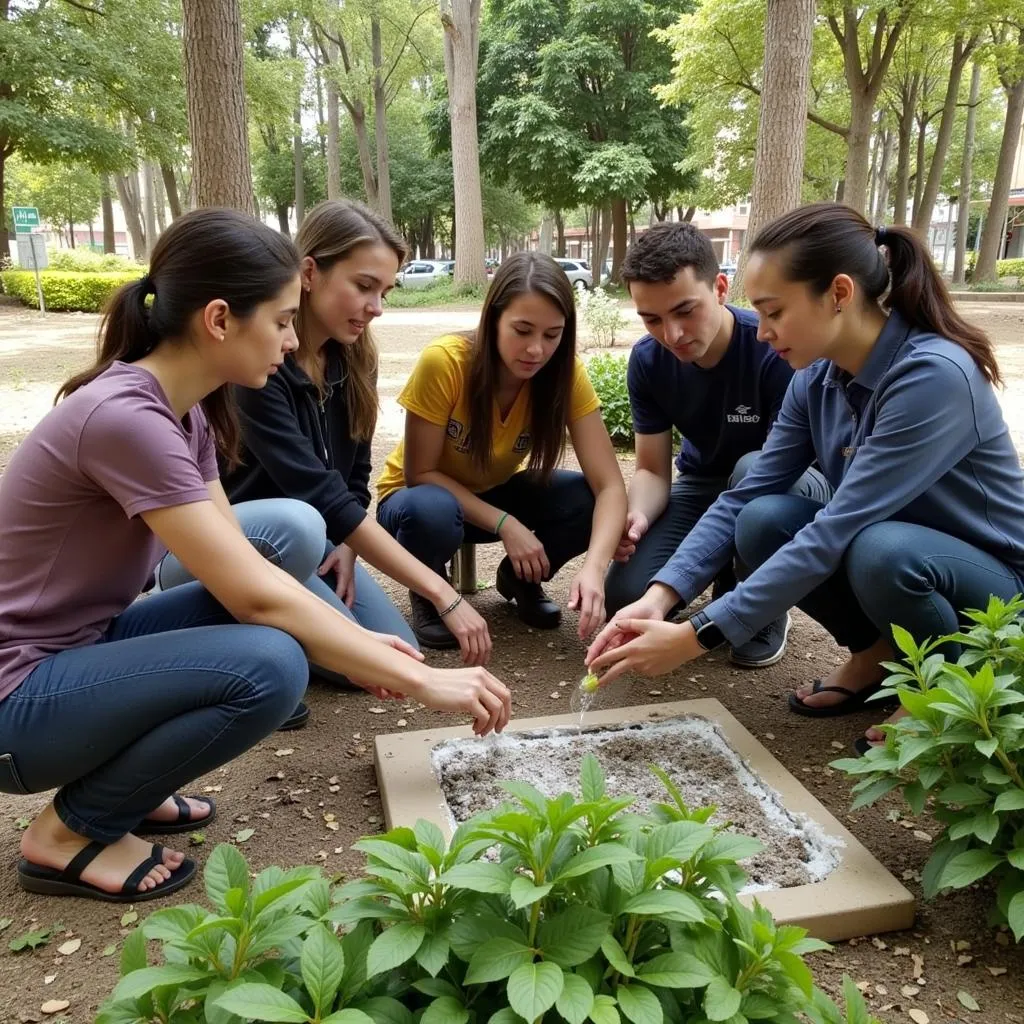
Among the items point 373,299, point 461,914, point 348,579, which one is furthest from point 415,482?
point 461,914

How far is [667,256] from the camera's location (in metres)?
2.53

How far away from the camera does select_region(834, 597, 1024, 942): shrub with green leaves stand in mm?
1490

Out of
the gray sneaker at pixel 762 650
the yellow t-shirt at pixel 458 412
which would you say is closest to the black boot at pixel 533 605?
the yellow t-shirt at pixel 458 412

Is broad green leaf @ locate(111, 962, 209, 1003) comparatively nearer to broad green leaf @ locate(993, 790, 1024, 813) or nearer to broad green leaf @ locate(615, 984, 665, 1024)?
broad green leaf @ locate(615, 984, 665, 1024)

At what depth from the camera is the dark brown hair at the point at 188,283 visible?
1707 mm

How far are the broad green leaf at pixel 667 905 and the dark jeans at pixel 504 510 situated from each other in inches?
72.2

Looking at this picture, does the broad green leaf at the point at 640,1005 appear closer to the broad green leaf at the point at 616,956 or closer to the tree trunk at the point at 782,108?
the broad green leaf at the point at 616,956

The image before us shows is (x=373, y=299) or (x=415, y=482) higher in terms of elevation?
(x=373, y=299)

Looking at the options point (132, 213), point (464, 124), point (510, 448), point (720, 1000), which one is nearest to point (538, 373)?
point (510, 448)

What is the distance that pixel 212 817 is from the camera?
81.2 inches

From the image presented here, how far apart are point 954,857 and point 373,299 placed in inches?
72.3

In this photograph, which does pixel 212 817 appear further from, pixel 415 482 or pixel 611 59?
pixel 611 59

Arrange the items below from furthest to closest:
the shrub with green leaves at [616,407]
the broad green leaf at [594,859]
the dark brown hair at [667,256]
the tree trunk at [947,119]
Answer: the tree trunk at [947,119] < the shrub with green leaves at [616,407] < the dark brown hair at [667,256] < the broad green leaf at [594,859]

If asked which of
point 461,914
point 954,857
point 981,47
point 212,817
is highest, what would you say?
point 981,47
